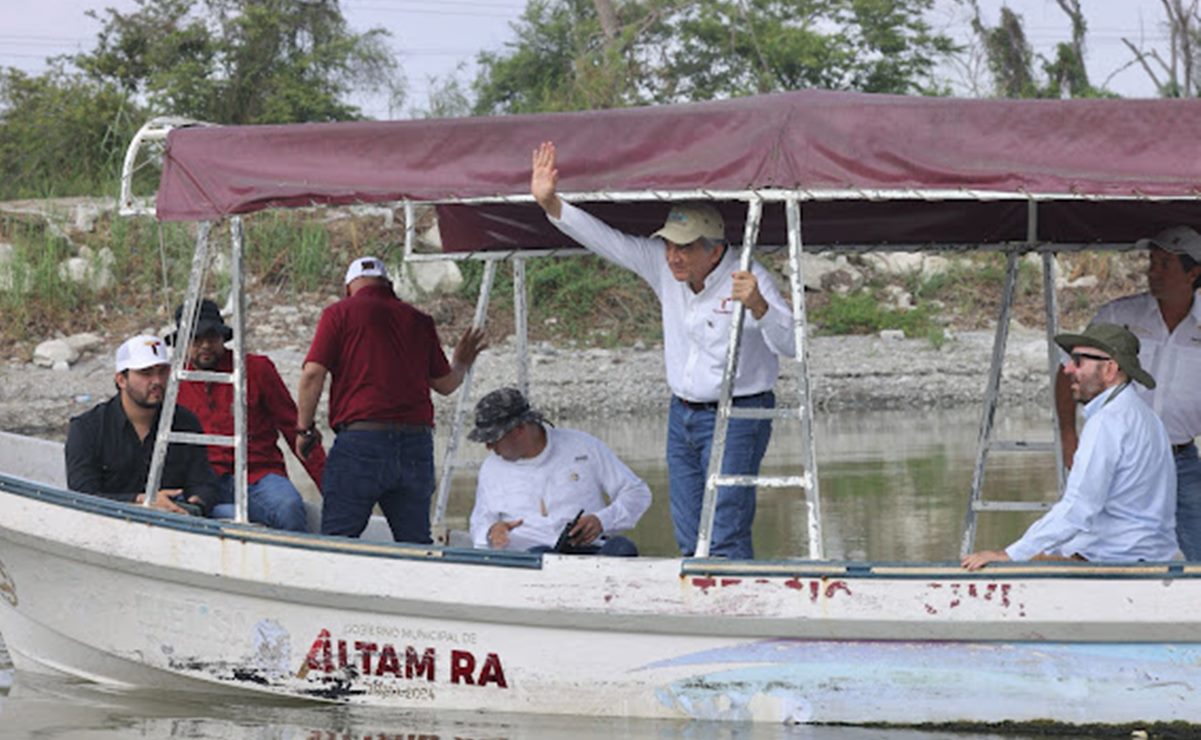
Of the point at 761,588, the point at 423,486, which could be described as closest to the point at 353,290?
the point at 423,486

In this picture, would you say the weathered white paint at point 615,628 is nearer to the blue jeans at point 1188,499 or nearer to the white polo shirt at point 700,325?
the white polo shirt at point 700,325

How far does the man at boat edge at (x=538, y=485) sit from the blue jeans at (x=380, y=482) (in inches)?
17.5

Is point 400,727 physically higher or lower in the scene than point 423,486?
lower

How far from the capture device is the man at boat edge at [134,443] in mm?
7023

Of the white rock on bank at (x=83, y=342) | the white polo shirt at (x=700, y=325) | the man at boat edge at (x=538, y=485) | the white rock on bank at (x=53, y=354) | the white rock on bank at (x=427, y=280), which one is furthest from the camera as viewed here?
the white rock on bank at (x=427, y=280)

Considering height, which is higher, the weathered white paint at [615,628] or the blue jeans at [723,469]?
the blue jeans at [723,469]

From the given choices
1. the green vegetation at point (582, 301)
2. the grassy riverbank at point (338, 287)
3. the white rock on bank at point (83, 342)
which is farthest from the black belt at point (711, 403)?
the green vegetation at point (582, 301)

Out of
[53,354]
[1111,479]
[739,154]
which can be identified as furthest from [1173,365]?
[53,354]

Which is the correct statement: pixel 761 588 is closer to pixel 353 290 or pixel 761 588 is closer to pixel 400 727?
pixel 400 727

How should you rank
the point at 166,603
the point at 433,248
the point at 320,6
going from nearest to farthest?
1. the point at 166,603
2. the point at 433,248
3. the point at 320,6

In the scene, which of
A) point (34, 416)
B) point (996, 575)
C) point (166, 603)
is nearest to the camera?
point (996, 575)

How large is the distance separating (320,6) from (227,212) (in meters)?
23.7

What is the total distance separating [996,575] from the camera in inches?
222

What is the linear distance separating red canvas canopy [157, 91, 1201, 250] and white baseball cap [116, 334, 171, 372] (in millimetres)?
763
